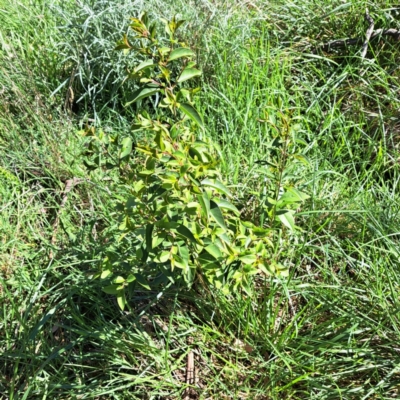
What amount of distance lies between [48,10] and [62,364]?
94.2 inches

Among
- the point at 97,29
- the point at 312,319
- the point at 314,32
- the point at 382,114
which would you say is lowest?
the point at 312,319

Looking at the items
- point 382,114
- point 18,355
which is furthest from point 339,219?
point 18,355

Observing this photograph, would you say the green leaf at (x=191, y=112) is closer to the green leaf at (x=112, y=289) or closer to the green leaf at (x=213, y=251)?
the green leaf at (x=213, y=251)

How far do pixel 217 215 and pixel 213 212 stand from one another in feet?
0.05

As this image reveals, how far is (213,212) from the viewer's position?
149 centimetres

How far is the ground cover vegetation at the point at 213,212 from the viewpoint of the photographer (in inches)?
64.7

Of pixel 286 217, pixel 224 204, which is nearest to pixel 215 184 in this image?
pixel 224 204

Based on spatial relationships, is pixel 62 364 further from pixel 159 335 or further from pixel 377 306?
pixel 377 306

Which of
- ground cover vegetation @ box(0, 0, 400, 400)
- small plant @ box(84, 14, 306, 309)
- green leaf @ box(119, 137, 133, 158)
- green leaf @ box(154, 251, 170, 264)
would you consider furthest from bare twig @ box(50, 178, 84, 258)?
green leaf @ box(154, 251, 170, 264)

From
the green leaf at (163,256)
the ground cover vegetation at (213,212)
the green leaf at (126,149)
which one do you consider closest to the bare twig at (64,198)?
the ground cover vegetation at (213,212)

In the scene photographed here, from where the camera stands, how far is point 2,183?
8.08ft

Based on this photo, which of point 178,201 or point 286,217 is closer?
point 178,201

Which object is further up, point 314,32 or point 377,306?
point 314,32

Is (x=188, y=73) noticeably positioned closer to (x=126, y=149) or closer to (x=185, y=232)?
(x=126, y=149)
